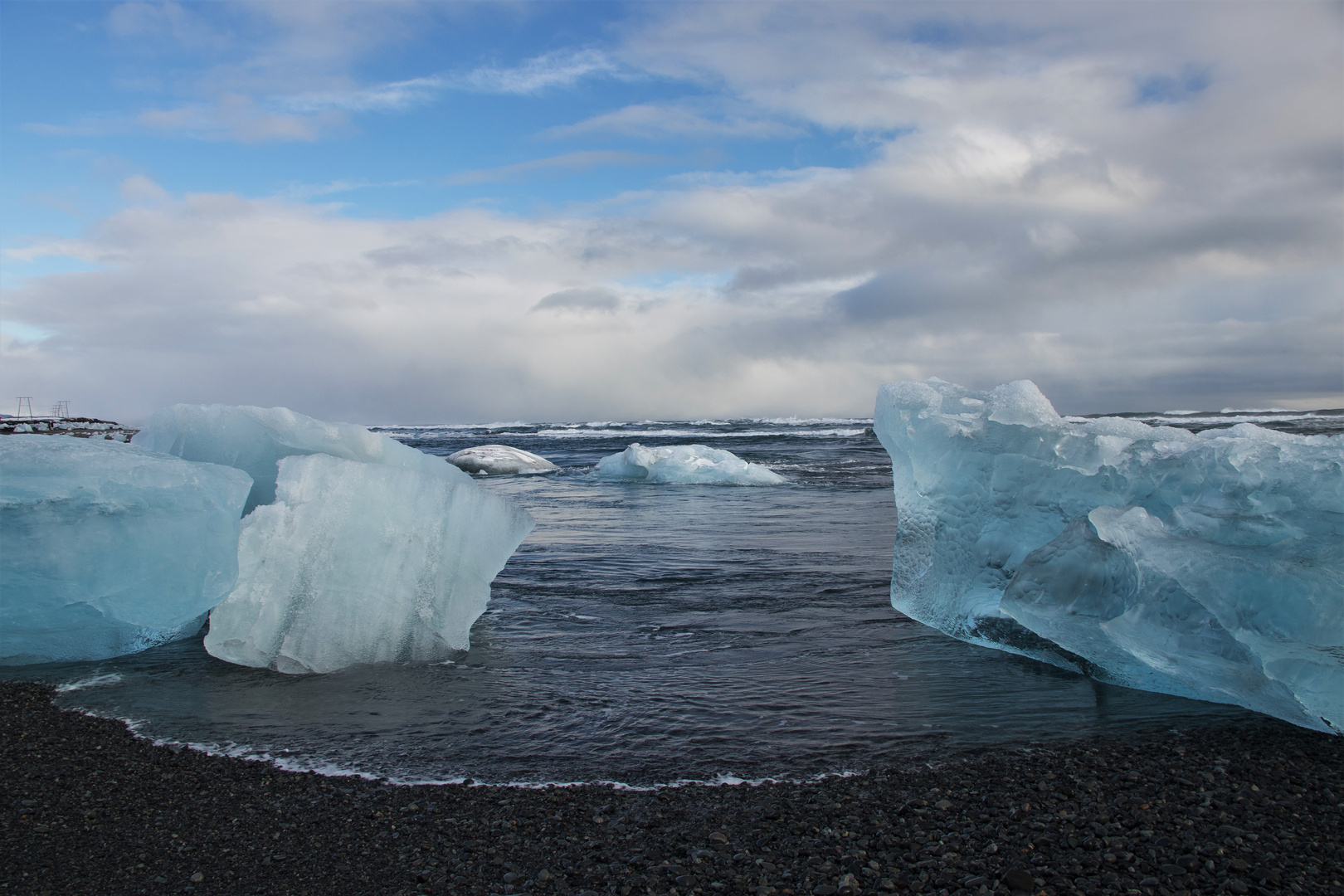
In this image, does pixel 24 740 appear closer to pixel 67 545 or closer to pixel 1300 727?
pixel 67 545

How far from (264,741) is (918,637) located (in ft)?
15.3

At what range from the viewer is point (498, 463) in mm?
25781

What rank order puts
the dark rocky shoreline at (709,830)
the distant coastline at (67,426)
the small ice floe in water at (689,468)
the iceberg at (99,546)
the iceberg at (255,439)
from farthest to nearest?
the distant coastline at (67,426), the small ice floe in water at (689,468), the iceberg at (255,439), the iceberg at (99,546), the dark rocky shoreline at (709,830)

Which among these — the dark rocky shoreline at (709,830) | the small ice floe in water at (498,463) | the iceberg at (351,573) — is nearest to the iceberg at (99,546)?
the iceberg at (351,573)

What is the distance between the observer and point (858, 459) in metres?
30.3

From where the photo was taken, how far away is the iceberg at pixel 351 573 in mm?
5715

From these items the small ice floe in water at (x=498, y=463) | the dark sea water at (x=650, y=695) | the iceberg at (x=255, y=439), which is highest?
the iceberg at (x=255, y=439)

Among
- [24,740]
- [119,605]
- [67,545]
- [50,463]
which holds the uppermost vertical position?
[50,463]

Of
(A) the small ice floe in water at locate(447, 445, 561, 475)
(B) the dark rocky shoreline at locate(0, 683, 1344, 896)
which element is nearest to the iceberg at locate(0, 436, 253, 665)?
(B) the dark rocky shoreline at locate(0, 683, 1344, 896)

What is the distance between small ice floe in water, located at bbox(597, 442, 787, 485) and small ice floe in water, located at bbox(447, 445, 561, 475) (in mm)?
3608

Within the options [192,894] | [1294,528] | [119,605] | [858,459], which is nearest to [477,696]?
[192,894]

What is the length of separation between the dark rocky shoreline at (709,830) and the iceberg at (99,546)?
1737mm

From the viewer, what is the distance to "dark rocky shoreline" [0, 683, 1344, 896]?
117 inches

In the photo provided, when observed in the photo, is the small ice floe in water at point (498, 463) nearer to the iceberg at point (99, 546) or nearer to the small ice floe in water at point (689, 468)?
the small ice floe in water at point (689, 468)
